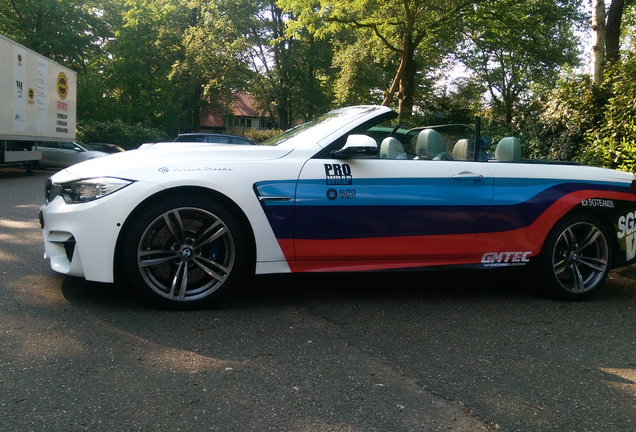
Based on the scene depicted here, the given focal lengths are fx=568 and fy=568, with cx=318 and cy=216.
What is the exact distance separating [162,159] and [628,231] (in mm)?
3904

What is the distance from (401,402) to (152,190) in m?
2.13

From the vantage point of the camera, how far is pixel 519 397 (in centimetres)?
284

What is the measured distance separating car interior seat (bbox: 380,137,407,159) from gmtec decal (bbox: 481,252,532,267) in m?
1.04

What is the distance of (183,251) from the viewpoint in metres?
3.88

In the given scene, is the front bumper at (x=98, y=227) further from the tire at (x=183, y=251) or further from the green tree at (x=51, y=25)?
the green tree at (x=51, y=25)

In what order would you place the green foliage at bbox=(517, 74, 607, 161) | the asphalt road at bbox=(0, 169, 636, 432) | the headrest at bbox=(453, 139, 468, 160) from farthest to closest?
the green foliage at bbox=(517, 74, 607, 161) < the headrest at bbox=(453, 139, 468, 160) < the asphalt road at bbox=(0, 169, 636, 432)

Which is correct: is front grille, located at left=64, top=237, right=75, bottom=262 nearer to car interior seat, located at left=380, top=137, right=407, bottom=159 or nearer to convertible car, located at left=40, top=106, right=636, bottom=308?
convertible car, located at left=40, top=106, right=636, bottom=308

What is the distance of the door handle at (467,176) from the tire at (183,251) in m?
1.73

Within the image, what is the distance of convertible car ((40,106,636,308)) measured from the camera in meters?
3.80

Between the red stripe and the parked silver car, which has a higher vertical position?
the parked silver car

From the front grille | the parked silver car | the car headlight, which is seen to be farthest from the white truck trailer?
A: the front grille

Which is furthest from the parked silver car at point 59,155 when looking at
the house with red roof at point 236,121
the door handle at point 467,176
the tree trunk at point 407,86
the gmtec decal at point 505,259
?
the house with red roof at point 236,121

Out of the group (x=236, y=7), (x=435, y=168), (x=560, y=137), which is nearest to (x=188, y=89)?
(x=236, y=7)

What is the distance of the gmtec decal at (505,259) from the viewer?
4.52 m
